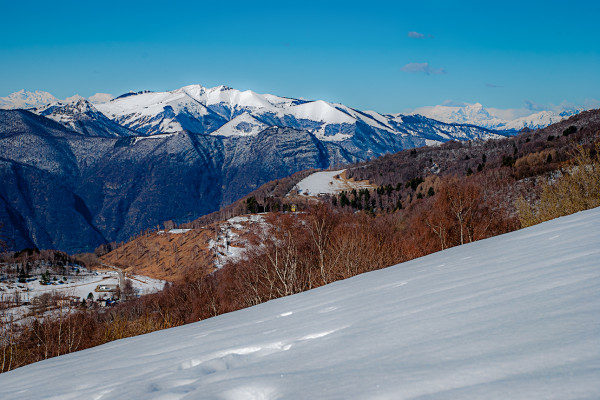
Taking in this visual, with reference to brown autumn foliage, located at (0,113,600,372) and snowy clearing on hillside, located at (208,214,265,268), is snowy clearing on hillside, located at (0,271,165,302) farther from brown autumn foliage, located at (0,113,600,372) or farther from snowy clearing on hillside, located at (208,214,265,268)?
brown autumn foliage, located at (0,113,600,372)

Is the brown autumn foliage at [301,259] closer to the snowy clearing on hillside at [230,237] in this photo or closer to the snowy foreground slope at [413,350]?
the snowy foreground slope at [413,350]

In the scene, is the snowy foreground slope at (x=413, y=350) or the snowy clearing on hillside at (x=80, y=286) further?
the snowy clearing on hillside at (x=80, y=286)

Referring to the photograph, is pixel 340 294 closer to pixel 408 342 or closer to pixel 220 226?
pixel 408 342

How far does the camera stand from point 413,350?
333 centimetres

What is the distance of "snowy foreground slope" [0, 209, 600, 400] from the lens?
2527 millimetres

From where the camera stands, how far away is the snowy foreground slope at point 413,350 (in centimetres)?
253

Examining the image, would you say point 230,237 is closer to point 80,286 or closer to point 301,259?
point 80,286

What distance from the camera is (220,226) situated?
174750 millimetres

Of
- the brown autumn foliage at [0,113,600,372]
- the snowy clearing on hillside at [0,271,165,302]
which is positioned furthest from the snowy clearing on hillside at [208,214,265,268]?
the brown autumn foliage at [0,113,600,372]

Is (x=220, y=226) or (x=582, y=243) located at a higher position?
(x=220, y=226)

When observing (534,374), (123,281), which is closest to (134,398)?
(534,374)

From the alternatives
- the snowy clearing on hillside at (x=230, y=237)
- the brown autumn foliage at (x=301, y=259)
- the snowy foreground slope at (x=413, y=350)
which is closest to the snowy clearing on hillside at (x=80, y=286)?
the snowy clearing on hillside at (x=230, y=237)

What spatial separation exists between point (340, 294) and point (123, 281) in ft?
517

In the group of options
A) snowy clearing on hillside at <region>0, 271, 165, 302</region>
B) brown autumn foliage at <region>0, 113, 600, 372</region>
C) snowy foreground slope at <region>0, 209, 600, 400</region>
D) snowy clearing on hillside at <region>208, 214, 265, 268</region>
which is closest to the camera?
snowy foreground slope at <region>0, 209, 600, 400</region>
